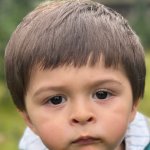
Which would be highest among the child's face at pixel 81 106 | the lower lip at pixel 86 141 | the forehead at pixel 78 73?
the forehead at pixel 78 73

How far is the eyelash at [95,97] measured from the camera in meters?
2.38

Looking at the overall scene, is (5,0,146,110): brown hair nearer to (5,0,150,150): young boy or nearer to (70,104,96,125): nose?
(5,0,150,150): young boy

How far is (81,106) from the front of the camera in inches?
91.1

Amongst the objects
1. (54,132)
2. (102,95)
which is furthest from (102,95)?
(54,132)

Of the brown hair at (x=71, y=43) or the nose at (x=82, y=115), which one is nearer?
the nose at (x=82, y=115)

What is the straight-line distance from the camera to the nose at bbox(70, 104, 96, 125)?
2.29m

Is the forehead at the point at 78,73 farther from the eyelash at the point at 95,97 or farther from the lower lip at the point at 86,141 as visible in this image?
the lower lip at the point at 86,141

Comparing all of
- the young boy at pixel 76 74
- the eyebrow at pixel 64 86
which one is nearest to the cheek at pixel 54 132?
the young boy at pixel 76 74

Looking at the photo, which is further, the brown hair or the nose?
the brown hair

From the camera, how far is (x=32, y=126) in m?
2.68

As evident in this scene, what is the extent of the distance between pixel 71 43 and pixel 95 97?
0.23m

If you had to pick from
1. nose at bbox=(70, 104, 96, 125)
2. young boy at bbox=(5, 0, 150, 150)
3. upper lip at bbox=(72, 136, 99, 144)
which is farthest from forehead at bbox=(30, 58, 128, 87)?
upper lip at bbox=(72, 136, 99, 144)

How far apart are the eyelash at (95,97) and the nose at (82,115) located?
0.23 feet

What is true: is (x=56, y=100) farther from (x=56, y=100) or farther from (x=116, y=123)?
(x=116, y=123)
